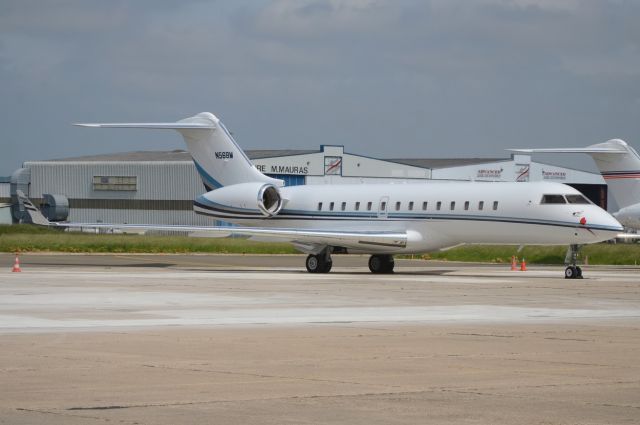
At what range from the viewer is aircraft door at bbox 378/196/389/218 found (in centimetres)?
4019

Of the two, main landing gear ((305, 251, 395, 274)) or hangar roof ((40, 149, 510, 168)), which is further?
hangar roof ((40, 149, 510, 168))

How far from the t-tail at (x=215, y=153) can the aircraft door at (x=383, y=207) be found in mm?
5421

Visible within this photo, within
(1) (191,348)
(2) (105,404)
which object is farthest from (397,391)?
(1) (191,348)

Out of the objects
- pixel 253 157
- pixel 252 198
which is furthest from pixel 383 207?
pixel 253 157

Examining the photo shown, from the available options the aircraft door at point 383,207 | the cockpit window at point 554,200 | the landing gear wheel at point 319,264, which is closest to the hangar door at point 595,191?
the aircraft door at point 383,207

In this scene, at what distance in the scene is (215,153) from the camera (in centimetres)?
4494

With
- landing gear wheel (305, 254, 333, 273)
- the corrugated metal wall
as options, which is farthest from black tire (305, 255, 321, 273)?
the corrugated metal wall

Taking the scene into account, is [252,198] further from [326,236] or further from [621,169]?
[621,169]

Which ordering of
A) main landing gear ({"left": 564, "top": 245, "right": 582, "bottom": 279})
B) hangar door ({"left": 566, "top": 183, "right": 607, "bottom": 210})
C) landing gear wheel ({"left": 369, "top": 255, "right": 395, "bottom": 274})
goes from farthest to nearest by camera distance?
1. hangar door ({"left": 566, "top": 183, "right": 607, "bottom": 210})
2. landing gear wheel ({"left": 369, "top": 255, "right": 395, "bottom": 274})
3. main landing gear ({"left": 564, "top": 245, "right": 582, "bottom": 279})

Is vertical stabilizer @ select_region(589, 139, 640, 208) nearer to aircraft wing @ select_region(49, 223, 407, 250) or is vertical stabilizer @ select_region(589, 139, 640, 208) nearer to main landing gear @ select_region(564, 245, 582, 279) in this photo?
main landing gear @ select_region(564, 245, 582, 279)

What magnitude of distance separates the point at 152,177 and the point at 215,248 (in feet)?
88.4

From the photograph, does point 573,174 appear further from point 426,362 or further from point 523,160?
point 426,362

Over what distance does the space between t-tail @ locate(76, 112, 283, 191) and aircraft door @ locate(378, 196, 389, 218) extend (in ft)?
17.8

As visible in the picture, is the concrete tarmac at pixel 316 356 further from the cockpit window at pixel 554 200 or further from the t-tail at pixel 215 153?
the t-tail at pixel 215 153
